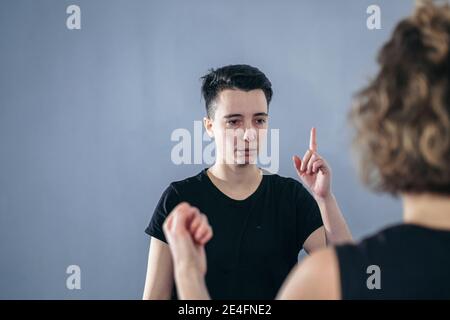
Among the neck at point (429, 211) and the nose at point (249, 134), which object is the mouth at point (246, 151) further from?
the neck at point (429, 211)

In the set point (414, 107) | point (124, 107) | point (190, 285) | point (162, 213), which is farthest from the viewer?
point (124, 107)

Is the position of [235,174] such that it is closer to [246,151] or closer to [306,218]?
[246,151]

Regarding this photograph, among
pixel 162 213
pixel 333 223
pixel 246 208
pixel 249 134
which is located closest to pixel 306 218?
pixel 333 223

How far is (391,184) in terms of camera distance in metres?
0.66

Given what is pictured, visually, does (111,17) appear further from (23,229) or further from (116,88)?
(23,229)

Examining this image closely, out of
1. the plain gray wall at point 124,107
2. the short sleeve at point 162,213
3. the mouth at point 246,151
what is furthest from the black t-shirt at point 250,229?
the plain gray wall at point 124,107

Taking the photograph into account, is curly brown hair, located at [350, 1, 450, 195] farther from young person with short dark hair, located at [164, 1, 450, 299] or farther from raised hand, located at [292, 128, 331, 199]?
raised hand, located at [292, 128, 331, 199]

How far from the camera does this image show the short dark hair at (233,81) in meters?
1.53

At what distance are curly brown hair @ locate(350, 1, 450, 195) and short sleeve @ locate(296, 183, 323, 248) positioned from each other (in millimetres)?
845

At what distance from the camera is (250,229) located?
145cm

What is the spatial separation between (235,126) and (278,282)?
462mm

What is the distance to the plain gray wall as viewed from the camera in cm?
187

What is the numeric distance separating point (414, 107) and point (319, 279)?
0.23 metres
